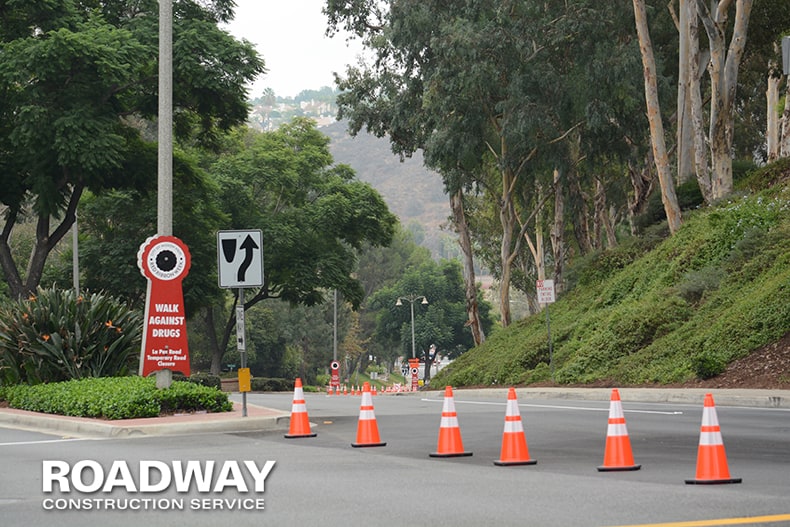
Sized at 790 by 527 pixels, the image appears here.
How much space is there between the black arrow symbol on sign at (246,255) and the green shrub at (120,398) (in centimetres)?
218

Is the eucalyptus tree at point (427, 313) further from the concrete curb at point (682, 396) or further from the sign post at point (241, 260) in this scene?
the sign post at point (241, 260)

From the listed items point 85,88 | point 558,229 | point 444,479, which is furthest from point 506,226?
point 444,479

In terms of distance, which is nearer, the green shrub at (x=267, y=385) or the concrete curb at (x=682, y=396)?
the concrete curb at (x=682, y=396)

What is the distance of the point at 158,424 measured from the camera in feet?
56.3

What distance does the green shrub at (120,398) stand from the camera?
60.7 feet

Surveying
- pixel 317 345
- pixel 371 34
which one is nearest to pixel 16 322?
pixel 371 34

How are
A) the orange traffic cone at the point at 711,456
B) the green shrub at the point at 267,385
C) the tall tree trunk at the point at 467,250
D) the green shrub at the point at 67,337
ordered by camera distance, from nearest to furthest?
the orange traffic cone at the point at 711,456
the green shrub at the point at 67,337
the tall tree trunk at the point at 467,250
the green shrub at the point at 267,385

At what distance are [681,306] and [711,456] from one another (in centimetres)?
2188

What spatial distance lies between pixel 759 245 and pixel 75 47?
1851cm

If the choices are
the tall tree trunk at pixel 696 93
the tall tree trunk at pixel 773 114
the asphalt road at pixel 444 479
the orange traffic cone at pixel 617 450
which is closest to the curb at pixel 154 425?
the asphalt road at pixel 444 479

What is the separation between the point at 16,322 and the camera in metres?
22.4

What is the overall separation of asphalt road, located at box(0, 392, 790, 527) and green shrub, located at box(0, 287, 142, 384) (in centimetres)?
456

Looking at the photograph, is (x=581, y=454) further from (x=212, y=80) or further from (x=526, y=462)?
(x=212, y=80)

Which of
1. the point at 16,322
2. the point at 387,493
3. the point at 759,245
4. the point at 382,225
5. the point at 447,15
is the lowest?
the point at 387,493
